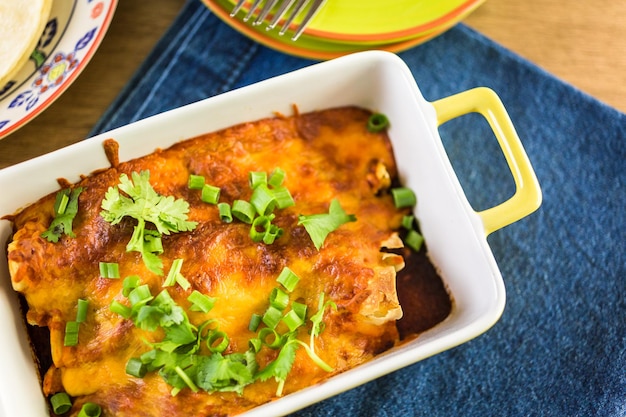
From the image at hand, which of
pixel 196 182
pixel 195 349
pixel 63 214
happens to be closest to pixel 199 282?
pixel 195 349

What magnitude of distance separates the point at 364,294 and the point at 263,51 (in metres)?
0.78

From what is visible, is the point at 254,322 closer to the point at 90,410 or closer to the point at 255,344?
the point at 255,344

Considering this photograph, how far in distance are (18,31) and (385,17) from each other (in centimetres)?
93

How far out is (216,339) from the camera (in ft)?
4.58

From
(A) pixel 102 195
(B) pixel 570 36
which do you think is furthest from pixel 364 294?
(B) pixel 570 36

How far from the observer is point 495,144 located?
183 centimetres

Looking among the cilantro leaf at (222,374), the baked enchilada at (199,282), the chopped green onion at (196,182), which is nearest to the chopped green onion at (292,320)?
the baked enchilada at (199,282)

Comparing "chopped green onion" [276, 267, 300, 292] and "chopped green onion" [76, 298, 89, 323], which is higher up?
"chopped green onion" [76, 298, 89, 323]

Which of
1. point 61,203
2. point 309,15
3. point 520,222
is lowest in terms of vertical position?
point 520,222

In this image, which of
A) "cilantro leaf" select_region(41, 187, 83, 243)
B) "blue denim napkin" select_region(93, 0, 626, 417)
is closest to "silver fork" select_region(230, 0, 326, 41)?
"blue denim napkin" select_region(93, 0, 626, 417)

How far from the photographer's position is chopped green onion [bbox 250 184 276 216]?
58.8 inches

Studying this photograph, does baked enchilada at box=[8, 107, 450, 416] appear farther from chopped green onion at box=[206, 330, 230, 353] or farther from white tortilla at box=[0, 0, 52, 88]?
white tortilla at box=[0, 0, 52, 88]

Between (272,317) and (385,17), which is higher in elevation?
(385,17)

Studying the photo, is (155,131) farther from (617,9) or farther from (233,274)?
(617,9)
